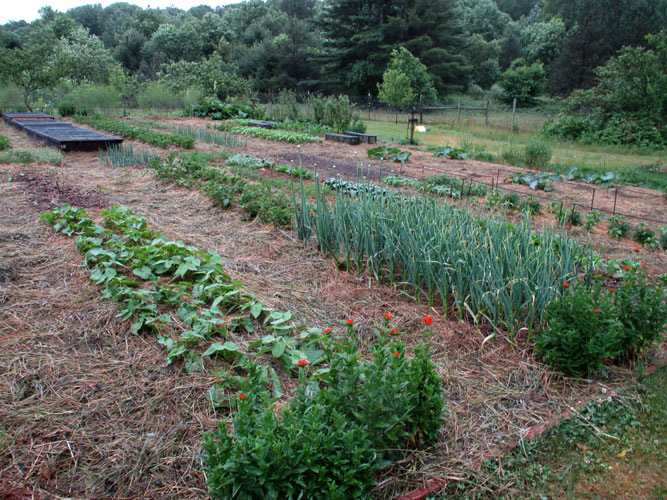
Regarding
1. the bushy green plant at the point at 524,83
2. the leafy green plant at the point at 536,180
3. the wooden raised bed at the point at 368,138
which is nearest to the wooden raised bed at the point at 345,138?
the wooden raised bed at the point at 368,138

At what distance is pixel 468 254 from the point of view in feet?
9.20

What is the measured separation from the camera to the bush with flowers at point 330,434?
1.47 metres

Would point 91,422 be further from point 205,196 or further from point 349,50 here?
point 349,50

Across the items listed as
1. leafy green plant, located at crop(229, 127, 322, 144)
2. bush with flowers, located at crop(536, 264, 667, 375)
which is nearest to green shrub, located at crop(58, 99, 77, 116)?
leafy green plant, located at crop(229, 127, 322, 144)

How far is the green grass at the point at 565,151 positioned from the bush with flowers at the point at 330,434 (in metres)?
6.68

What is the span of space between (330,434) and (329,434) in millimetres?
12

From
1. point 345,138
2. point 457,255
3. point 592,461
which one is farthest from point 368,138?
point 592,461

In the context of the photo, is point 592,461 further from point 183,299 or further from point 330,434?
point 183,299

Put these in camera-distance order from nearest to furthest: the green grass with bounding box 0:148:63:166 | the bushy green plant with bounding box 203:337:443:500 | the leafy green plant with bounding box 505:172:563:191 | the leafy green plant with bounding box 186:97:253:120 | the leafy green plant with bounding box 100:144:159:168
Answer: the bushy green plant with bounding box 203:337:443:500
the leafy green plant with bounding box 505:172:563:191
the leafy green plant with bounding box 100:144:159:168
the green grass with bounding box 0:148:63:166
the leafy green plant with bounding box 186:97:253:120

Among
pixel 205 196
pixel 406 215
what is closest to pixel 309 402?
pixel 406 215

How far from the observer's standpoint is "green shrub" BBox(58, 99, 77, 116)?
16322 millimetres

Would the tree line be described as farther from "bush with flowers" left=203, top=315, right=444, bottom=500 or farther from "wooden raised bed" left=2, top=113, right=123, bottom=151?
"bush with flowers" left=203, top=315, right=444, bottom=500

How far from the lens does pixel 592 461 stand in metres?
1.92

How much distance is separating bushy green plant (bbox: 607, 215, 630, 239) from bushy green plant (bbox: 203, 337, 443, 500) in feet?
Result: 12.3
